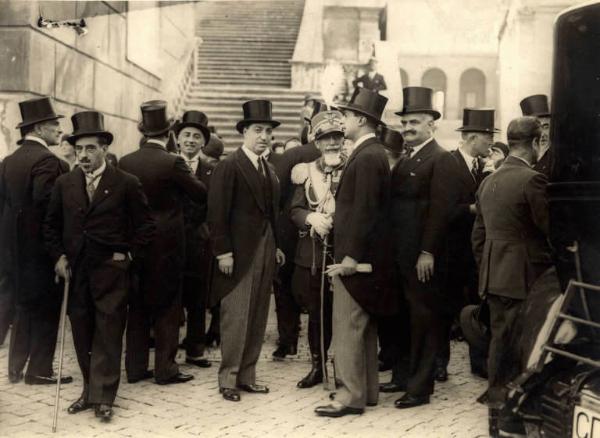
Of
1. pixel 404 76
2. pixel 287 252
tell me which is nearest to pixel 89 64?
pixel 287 252

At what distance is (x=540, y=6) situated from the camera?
13680mm

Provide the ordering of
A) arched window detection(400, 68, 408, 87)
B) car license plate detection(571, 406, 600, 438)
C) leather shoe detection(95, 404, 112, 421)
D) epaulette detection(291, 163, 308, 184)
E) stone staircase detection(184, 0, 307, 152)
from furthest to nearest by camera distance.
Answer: arched window detection(400, 68, 408, 87) → stone staircase detection(184, 0, 307, 152) → epaulette detection(291, 163, 308, 184) → leather shoe detection(95, 404, 112, 421) → car license plate detection(571, 406, 600, 438)

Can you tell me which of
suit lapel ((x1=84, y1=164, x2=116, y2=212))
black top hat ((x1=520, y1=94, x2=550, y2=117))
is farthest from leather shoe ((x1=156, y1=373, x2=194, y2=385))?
black top hat ((x1=520, y1=94, x2=550, y2=117))

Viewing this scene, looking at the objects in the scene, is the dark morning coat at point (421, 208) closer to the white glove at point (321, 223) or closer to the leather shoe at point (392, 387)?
the white glove at point (321, 223)

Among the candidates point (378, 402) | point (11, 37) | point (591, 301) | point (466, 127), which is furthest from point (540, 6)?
point (591, 301)

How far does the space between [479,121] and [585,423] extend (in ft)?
15.4

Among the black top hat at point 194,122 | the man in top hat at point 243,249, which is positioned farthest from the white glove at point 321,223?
the black top hat at point 194,122

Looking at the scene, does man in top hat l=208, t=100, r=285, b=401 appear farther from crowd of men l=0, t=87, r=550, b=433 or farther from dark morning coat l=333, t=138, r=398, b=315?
dark morning coat l=333, t=138, r=398, b=315

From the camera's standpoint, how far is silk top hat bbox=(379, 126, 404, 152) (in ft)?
23.8

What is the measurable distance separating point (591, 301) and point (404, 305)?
278 cm

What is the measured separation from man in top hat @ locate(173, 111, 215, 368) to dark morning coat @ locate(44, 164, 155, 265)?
1.41m

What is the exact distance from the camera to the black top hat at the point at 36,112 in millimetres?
6098

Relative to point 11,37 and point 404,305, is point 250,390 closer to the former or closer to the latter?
point 404,305

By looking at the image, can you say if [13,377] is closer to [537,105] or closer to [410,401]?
[410,401]
